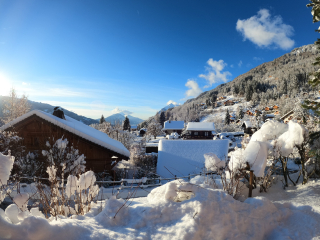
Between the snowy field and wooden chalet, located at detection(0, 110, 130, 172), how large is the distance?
7.73m

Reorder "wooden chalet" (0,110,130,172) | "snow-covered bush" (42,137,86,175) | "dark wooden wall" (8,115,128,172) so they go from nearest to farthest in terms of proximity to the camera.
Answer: "snow-covered bush" (42,137,86,175), "wooden chalet" (0,110,130,172), "dark wooden wall" (8,115,128,172)

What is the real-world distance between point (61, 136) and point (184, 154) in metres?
9.97

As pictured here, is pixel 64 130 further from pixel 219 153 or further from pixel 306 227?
pixel 219 153

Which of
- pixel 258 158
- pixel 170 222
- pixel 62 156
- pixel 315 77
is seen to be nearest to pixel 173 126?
pixel 62 156

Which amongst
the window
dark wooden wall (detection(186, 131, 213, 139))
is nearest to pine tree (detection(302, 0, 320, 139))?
the window

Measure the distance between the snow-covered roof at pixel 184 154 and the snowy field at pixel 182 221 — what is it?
10.9 metres

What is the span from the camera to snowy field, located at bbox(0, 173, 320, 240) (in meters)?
2.23

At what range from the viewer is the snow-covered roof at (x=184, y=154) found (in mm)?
14625

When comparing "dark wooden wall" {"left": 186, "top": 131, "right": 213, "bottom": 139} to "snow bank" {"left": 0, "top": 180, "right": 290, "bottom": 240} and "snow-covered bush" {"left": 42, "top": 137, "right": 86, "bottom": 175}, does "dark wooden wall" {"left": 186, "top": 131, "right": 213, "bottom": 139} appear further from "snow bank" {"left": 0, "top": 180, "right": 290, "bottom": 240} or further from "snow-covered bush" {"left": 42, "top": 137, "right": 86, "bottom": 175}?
"snow bank" {"left": 0, "top": 180, "right": 290, "bottom": 240}

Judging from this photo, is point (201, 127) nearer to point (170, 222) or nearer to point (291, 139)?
point (291, 139)

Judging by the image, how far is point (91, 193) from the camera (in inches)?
136

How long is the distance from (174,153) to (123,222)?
43.0ft

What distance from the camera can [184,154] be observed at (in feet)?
50.7

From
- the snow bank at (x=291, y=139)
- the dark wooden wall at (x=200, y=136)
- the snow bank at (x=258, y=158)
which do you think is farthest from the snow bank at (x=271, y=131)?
the dark wooden wall at (x=200, y=136)
